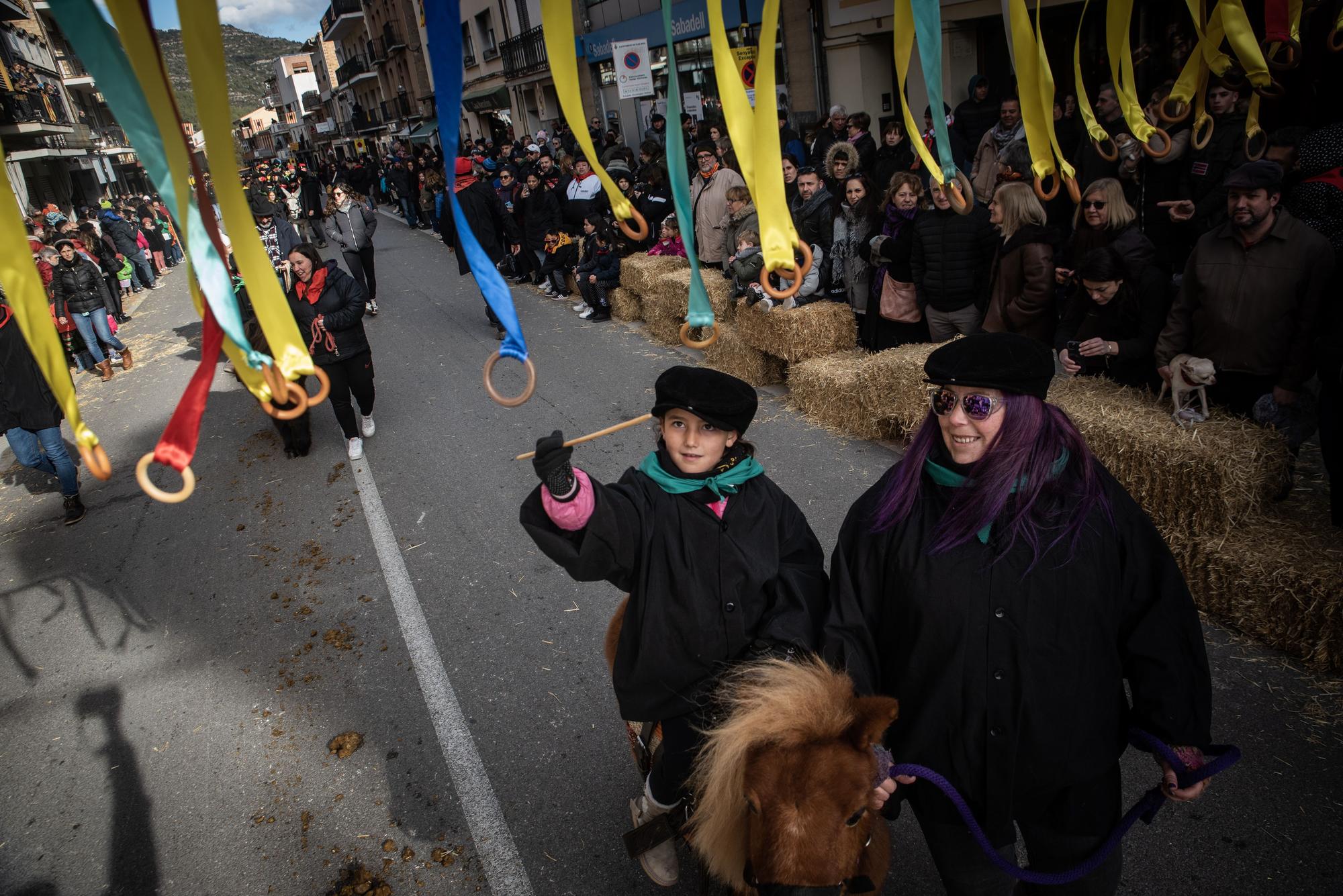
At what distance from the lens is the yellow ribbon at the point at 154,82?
1.29 m

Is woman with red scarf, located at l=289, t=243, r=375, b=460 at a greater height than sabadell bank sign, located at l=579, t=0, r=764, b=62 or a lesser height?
lesser

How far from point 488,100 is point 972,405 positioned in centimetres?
3834

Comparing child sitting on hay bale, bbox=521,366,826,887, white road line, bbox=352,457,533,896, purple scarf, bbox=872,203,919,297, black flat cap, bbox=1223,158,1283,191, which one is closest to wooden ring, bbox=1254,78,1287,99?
black flat cap, bbox=1223,158,1283,191

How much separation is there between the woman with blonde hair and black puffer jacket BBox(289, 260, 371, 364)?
5319mm

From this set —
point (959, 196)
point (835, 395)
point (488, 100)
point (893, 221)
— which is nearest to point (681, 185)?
point (959, 196)

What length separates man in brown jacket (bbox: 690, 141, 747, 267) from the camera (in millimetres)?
9844

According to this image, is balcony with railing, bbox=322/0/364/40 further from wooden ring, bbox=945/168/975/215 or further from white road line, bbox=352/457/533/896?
wooden ring, bbox=945/168/975/215

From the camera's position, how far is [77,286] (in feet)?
37.2

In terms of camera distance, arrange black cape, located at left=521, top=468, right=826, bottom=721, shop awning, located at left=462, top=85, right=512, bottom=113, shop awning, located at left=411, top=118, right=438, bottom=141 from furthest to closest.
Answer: shop awning, located at left=411, top=118, right=438, bottom=141
shop awning, located at left=462, top=85, right=512, bottom=113
black cape, located at left=521, top=468, right=826, bottom=721

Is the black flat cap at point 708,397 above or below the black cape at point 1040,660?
above

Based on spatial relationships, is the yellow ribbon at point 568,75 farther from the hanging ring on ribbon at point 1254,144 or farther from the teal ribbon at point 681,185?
the hanging ring on ribbon at point 1254,144

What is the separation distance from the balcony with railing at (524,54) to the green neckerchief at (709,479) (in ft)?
94.0

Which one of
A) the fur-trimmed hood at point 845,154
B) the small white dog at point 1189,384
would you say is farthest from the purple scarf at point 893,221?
the small white dog at point 1189,384

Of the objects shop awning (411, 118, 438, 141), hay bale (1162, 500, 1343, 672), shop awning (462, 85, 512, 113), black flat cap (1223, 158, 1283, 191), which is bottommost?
→ hay bale (1162, 500, 1343, 672)
